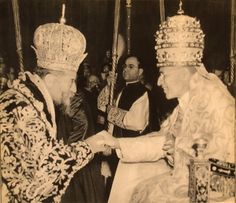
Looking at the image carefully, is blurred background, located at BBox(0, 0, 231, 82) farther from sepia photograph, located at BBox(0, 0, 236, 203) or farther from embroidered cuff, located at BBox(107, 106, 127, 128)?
embroidered cuff, located at BBox(107, 106, 127, 128)

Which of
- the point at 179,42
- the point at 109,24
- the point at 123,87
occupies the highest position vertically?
the point at 109,24

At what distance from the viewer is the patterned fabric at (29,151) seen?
14.6ft

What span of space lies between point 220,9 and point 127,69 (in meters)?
0.85

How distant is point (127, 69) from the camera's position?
4.55 metres

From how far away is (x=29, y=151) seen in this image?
446 centimetres

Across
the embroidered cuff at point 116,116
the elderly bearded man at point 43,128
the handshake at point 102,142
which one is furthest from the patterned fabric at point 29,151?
the embroidered cuff at point 116,116

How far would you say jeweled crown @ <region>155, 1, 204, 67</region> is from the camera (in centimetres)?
451

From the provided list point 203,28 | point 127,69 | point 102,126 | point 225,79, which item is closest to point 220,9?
point 203,28

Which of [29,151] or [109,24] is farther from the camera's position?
[109,24]

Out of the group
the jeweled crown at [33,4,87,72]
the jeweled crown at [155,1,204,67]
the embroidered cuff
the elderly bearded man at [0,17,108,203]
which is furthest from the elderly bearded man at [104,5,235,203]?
the jeweled crown at [33,4,87,72]

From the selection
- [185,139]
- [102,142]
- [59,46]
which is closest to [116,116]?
[102,142]

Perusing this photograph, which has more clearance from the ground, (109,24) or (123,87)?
(109,24)

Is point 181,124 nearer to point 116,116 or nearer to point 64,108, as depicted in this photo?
point 116,116

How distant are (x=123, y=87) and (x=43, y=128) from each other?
0.68 meters
